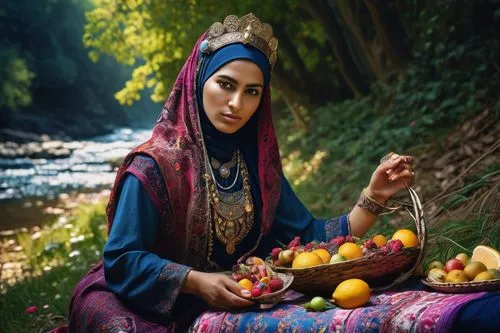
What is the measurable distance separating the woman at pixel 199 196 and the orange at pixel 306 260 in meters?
0.23

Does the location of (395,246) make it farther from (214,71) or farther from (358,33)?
(358,33)

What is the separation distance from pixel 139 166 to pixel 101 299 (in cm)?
51

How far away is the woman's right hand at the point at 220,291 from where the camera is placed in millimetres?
2164

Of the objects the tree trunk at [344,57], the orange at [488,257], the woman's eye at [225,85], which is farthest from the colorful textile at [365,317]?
the tree trunk at [344,57]

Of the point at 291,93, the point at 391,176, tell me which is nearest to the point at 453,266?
the point at 391,176

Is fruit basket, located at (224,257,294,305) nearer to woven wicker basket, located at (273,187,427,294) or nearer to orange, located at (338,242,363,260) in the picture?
woven wicker basket, located at (273,187,427,294)

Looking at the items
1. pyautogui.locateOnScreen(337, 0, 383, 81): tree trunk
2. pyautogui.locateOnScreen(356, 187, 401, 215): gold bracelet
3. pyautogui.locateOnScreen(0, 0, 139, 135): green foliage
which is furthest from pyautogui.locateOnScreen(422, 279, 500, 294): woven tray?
pyautogui.locateOnScreen(0, 0, 139, 135): green foliage

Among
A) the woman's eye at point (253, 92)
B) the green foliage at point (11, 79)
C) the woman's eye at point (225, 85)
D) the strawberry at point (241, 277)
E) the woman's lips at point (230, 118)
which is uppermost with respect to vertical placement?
the green foliage at point (11, 79)

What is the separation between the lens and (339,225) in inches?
112

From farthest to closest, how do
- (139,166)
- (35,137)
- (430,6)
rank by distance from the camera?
1. (35,137)
2. (430,6)
3. (139,166)

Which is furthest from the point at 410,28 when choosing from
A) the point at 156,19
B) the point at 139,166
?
the point at 139,166

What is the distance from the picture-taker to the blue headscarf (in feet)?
8.43

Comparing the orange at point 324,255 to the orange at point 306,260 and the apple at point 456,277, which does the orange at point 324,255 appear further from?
the apple at point 456,277

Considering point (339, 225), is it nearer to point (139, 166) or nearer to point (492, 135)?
point (139, 166)
